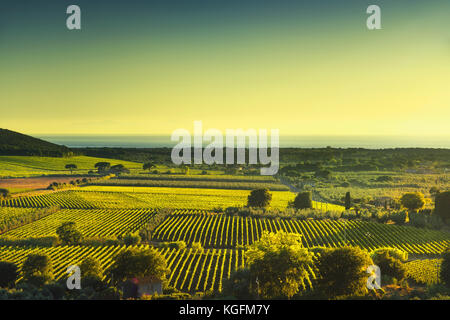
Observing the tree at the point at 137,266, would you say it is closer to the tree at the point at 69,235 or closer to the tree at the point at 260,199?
the tree at the point at 69,235

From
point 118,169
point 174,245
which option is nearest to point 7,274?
point 174,245

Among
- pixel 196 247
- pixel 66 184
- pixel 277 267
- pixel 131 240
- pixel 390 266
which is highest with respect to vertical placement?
pixel 277 267

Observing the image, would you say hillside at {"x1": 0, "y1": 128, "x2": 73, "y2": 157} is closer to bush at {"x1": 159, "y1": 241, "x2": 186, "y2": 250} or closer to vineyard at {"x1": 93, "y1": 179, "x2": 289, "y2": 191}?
vineyard at {"x1": 93, "y1": 179, "x2": 289, "y2": 191}

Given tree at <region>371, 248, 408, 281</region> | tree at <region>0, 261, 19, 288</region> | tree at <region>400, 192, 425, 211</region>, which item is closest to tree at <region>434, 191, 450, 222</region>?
tree at <region>400, 192, 425, 211</region>

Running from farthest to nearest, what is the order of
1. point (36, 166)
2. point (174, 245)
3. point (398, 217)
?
point (36, 166) → point (398, 217) → point (174, 245)

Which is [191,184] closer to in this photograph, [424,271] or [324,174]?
[324,174]

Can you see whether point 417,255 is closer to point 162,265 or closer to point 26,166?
point 162,265

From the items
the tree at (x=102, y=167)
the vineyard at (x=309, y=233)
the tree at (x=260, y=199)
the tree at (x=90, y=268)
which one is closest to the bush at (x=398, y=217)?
the vineyard at (x=309, y=233)
